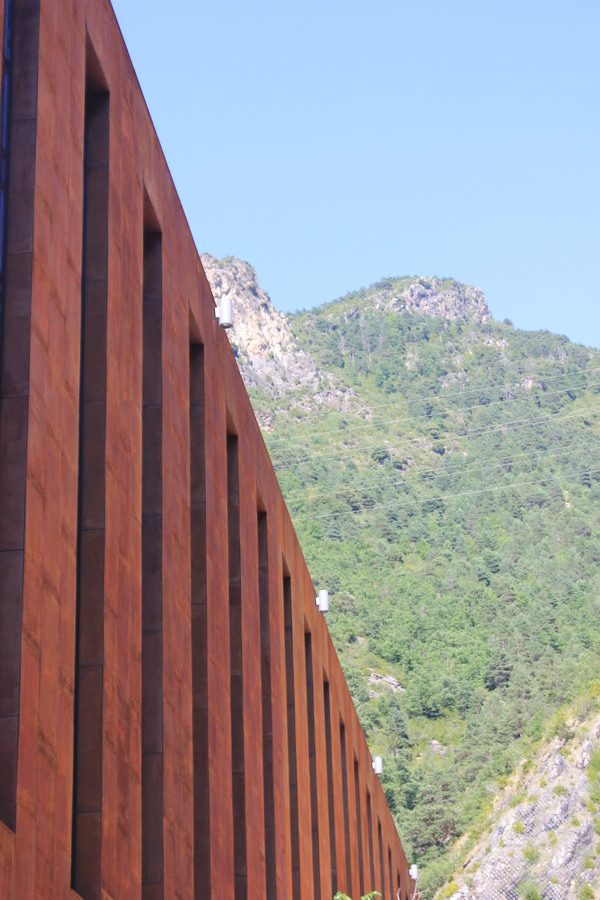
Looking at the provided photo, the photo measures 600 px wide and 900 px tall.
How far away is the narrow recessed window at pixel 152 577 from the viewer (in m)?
19.7

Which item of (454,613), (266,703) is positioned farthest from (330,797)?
(454,613)

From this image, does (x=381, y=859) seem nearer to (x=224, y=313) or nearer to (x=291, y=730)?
(x=291, y=730)

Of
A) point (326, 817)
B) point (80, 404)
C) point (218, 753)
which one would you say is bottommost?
point (326, 817)

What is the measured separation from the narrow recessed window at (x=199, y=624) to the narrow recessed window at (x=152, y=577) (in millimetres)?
3406

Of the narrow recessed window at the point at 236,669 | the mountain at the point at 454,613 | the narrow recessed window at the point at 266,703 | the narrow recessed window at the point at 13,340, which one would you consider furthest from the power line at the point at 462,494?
the narrow recessed window at the point at 13,340

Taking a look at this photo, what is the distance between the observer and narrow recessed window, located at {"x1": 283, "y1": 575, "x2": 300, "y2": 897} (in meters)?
34.2

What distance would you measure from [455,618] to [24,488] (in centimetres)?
13940

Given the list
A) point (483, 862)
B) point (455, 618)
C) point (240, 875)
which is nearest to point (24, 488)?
point (240, 875)

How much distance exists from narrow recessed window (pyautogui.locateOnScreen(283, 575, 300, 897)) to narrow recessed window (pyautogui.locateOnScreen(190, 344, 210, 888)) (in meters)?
11.3

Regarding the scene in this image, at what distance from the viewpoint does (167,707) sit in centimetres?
2052

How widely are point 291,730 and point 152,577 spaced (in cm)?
1536

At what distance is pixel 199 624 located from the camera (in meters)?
24.2

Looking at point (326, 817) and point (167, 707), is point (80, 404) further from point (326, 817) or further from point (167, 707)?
point (326, 817)

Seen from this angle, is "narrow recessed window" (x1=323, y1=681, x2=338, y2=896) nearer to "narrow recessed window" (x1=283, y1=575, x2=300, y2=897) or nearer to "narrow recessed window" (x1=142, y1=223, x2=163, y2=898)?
"narrow recessed window" (x1=283, y1=575, x2=300, y2=897)
